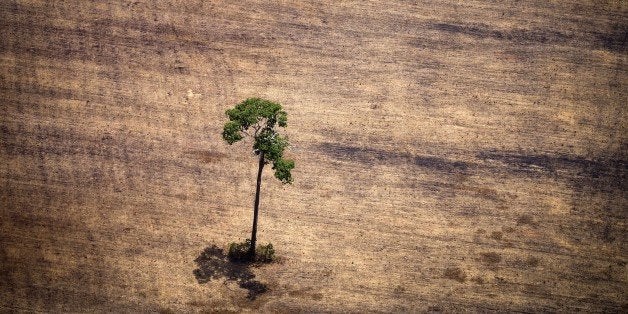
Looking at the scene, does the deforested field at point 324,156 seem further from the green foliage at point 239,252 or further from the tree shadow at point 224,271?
the green foliage at point 239,252

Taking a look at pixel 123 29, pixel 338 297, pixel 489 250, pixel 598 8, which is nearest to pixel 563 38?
pixel 598 8

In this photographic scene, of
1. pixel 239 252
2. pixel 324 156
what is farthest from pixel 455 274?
pixel 239 252

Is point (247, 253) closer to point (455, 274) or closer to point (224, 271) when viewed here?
point (224, 271)

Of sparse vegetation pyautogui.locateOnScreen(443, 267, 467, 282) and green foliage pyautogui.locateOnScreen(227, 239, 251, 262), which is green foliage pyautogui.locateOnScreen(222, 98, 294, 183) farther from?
sparse vegetation pyautogui.locateOnScreen(443, 267, 467, 282)

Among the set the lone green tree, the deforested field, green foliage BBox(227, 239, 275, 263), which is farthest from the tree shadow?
the lone green tree

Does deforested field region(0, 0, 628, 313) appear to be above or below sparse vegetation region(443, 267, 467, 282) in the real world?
above

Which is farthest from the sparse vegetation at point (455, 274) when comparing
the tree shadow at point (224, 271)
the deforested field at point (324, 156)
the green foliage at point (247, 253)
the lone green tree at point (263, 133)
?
the lone green tree at point (263, 133)

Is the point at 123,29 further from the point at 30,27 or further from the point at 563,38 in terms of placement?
the point at 563,38
